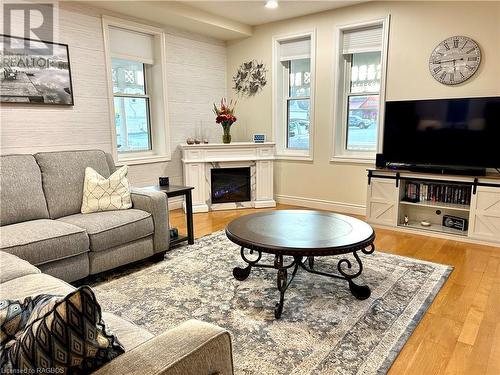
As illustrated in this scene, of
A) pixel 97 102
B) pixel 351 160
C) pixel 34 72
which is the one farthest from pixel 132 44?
pixel 351 160

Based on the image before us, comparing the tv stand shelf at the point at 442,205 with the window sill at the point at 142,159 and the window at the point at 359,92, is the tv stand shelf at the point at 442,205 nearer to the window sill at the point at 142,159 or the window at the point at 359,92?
the window at the point at 359,92

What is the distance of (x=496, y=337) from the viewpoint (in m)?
2.01

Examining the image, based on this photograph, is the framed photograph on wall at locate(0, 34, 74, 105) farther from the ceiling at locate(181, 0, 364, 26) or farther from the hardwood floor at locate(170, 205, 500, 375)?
the hardwood floor at locate(170, 205, 500, 375)

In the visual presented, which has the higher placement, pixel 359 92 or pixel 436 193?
pixel 359 92

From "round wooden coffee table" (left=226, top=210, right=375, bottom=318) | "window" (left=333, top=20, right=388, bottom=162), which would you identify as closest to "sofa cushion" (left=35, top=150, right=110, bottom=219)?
"round wooden coffee table" (left=226, top=210, right=375, bottom=318)

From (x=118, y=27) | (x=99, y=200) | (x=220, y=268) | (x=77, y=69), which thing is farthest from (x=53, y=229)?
(x=118, y=27)

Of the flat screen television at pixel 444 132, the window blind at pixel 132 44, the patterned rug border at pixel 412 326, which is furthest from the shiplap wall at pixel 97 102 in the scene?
the patterned rug border at pixel 412 326

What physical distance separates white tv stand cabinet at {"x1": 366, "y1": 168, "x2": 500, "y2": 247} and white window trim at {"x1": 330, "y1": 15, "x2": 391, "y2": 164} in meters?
0.58

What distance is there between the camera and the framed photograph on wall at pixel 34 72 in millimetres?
3320

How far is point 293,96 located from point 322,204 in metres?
1.70

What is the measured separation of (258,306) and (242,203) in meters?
2.92

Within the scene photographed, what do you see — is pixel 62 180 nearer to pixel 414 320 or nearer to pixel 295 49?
pixel 414 320

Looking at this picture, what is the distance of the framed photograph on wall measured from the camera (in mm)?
3320

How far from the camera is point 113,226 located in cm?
273
